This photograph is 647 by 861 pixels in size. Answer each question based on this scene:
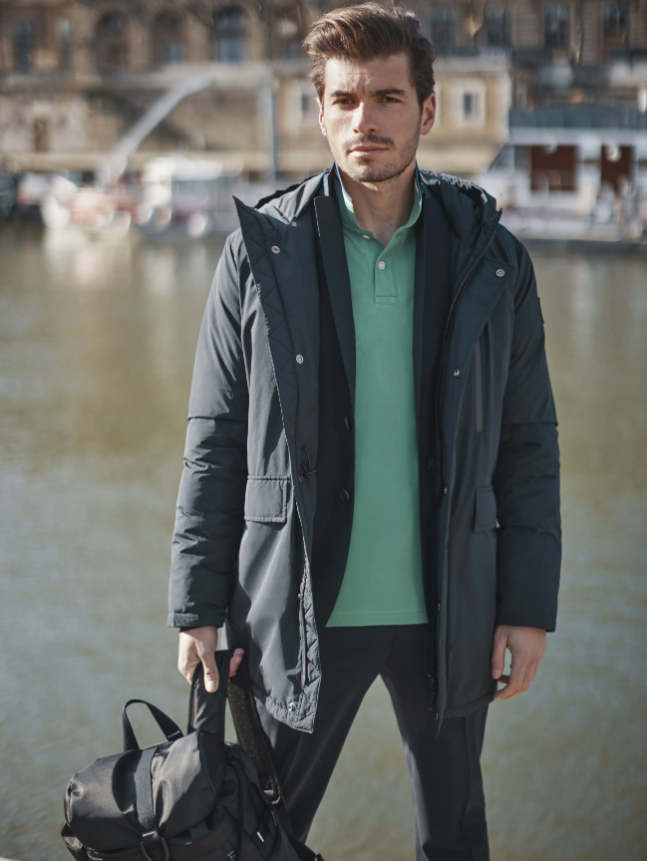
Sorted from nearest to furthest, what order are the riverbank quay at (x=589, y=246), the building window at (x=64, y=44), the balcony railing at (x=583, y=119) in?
the riverbank quay at (x=589, y=246) < the balcony railing at (x=583, y=119) < the building window at (x=64, y=44)

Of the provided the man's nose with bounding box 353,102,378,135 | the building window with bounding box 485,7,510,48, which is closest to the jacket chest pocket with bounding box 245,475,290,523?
the man's nose with bounding box 353,102,378,135

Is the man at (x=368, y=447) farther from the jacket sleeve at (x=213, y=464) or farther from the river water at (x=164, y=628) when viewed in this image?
the river water at (x=164, y=628)

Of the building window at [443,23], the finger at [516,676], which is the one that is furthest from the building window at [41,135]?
the finger at [516,676]

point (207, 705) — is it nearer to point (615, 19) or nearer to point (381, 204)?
point (381, 204)

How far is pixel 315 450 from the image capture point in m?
1.40

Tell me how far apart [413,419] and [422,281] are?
210mm

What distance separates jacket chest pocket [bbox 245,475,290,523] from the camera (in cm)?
140

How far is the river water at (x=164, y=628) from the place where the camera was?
210 cm

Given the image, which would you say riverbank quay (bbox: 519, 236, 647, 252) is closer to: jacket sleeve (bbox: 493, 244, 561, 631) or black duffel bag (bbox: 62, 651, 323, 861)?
jacket sleeve (bbox: 493, 244, 561, 631)

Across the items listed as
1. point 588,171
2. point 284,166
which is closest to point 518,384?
point 588,171

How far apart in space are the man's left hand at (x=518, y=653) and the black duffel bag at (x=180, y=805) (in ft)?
1.34

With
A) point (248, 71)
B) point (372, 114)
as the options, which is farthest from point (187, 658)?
point (248, 71)

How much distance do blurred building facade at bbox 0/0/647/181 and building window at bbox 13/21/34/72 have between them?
4 centimetres

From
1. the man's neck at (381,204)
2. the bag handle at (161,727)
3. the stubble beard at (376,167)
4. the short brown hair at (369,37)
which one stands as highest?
the short brown hair at (369,37)
